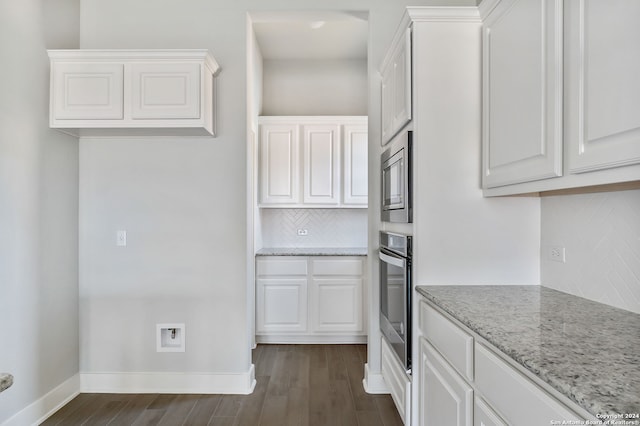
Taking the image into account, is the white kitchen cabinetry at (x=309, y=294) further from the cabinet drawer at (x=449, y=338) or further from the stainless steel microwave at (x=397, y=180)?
the cabinet drawer at (x=449, y=338)

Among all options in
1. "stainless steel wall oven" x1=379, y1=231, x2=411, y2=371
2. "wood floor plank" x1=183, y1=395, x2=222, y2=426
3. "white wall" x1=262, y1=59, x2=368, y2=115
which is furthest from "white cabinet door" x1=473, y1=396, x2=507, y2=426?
"white wall" x1=262, y1=59, x2=368, y2=115

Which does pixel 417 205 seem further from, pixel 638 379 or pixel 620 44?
pixel 638 379

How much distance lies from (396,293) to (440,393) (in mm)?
638

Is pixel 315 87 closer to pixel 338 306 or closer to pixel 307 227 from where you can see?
pixel 307 227

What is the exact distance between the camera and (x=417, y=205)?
1.87 m

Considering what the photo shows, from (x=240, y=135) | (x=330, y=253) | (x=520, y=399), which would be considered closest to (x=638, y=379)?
(x=520, y=399)

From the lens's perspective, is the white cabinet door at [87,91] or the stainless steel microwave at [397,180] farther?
the white cabinet door at [87,91]

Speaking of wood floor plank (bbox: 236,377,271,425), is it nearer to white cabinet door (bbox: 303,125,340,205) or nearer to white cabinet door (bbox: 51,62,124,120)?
white cabinet door (bbox: 303,125,340,205)

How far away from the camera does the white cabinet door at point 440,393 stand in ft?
4.27

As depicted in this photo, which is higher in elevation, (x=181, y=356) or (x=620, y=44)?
(x=620, y=44)

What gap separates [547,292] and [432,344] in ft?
1.95

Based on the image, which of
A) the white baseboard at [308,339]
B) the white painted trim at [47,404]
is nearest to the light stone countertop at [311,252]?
the white baseboard at [308,339]

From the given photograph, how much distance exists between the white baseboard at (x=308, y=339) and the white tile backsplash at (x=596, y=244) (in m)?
2.22

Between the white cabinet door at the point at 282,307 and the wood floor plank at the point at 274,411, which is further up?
the white cabinet door at the point at 282,307
